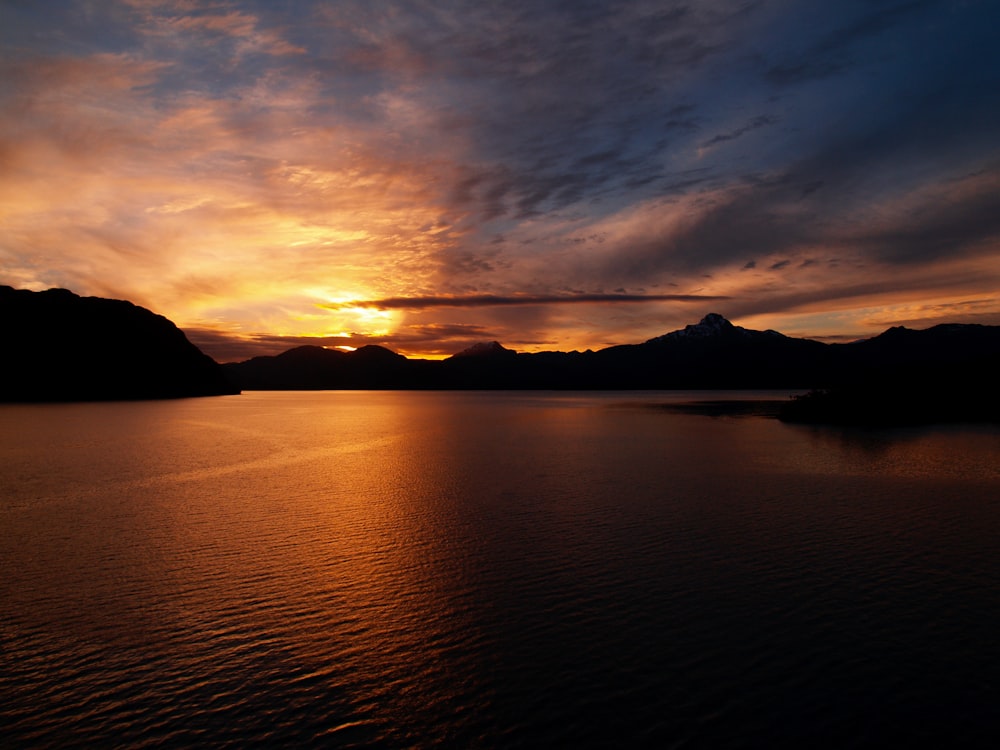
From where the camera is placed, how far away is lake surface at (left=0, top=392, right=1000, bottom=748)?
46.3ft

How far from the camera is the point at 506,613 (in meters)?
20.7

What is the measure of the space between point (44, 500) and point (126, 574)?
2254 cm

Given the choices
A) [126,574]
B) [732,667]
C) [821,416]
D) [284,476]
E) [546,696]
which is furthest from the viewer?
[821,416]

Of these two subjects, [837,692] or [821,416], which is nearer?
[837,692]

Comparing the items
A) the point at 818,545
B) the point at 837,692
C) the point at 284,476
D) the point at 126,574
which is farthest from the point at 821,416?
the point at 126,574

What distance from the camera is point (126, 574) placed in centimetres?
2498

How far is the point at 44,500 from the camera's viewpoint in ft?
134

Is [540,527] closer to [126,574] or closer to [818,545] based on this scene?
[818,545]

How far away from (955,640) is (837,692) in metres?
5.83

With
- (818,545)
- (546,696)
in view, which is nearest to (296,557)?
(546,696)

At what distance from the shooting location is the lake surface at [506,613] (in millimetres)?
14109

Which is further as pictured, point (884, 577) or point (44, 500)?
point (44, 500)

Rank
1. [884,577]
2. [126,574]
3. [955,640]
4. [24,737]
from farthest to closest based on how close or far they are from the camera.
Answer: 1. [126,574]
2. [884,577]
3. [955,640]
4. [24,737]

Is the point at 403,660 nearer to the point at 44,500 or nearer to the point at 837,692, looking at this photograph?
the point at 837,692
